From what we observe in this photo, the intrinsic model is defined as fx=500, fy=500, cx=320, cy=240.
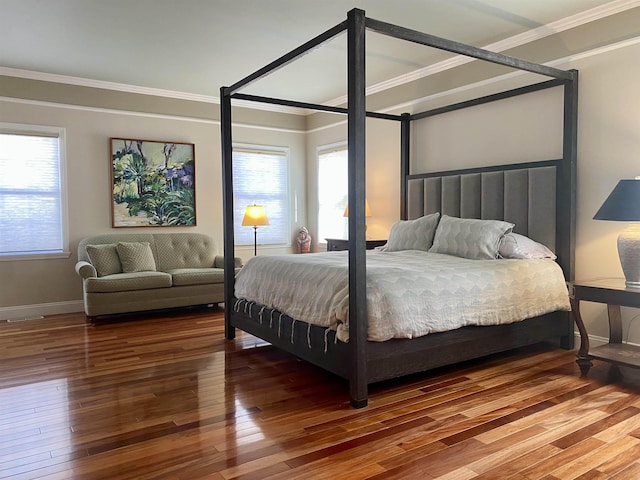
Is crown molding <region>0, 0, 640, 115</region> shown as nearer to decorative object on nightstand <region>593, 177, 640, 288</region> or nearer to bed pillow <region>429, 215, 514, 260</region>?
decorative object on nightstand <region>593, 177, 640, 288</region>

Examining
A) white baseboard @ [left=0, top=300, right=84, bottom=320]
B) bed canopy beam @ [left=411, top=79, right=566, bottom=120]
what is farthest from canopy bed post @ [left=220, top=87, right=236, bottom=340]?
white baseboard @ [left=0, top=300, right=84, bottom=320]

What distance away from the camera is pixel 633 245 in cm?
Answer: 331

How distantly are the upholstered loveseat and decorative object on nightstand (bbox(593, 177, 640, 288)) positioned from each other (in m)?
3.93

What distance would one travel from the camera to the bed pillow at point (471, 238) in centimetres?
395

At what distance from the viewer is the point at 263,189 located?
7.09 meters

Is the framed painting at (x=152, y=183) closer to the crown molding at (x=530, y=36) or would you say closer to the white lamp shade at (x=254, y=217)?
the white lamp shade at (x=254, y=217)

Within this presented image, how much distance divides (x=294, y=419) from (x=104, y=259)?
3.67 meters

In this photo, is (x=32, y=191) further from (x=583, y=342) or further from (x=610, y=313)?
(x=610, y=313)

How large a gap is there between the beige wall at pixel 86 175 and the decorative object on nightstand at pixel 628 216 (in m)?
4.72

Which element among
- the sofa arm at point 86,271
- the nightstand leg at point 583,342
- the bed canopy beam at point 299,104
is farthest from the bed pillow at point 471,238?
the sofa arm at point 86,271

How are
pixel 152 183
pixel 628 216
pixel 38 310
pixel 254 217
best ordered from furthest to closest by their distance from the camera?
pixel 254 217 → pixel 152 183 → pixel 38 310 → pixel 628 216

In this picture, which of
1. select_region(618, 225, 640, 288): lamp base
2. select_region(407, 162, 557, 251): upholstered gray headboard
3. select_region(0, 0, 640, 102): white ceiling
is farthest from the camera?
select_region(407, 162, 557, 251): upholstered gray headboard

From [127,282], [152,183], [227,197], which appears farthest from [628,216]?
[152,183]

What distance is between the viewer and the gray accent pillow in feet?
17.8
